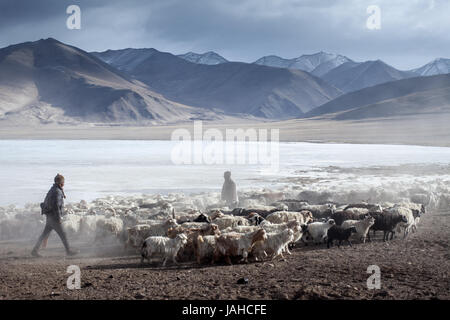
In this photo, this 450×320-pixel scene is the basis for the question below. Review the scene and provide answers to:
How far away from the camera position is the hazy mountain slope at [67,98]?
5812 inches

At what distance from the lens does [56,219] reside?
363 inches

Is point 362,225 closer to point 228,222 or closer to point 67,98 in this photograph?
point 228,222

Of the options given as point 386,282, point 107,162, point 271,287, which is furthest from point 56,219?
point 107,162

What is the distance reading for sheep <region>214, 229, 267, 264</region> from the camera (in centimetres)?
805

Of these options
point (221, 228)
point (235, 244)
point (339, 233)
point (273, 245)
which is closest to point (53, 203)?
point (221, 228)

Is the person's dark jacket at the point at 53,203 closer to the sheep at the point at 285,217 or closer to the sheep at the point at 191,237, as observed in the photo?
the sheep at the point at 191,237

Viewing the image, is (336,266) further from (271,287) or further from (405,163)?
(405,163)

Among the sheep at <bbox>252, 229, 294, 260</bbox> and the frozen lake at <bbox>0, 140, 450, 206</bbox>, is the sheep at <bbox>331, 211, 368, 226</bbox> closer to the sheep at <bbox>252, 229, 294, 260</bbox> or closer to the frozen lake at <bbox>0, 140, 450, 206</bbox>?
the sheep at <bbox>252, 229, 294, 260</bbox>

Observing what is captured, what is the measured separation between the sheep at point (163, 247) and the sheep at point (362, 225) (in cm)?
346

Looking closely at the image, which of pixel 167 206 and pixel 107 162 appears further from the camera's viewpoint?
pixel 107 162

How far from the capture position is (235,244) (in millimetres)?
8055

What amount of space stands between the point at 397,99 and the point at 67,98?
106m

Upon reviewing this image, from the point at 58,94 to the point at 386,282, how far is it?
173 metres
